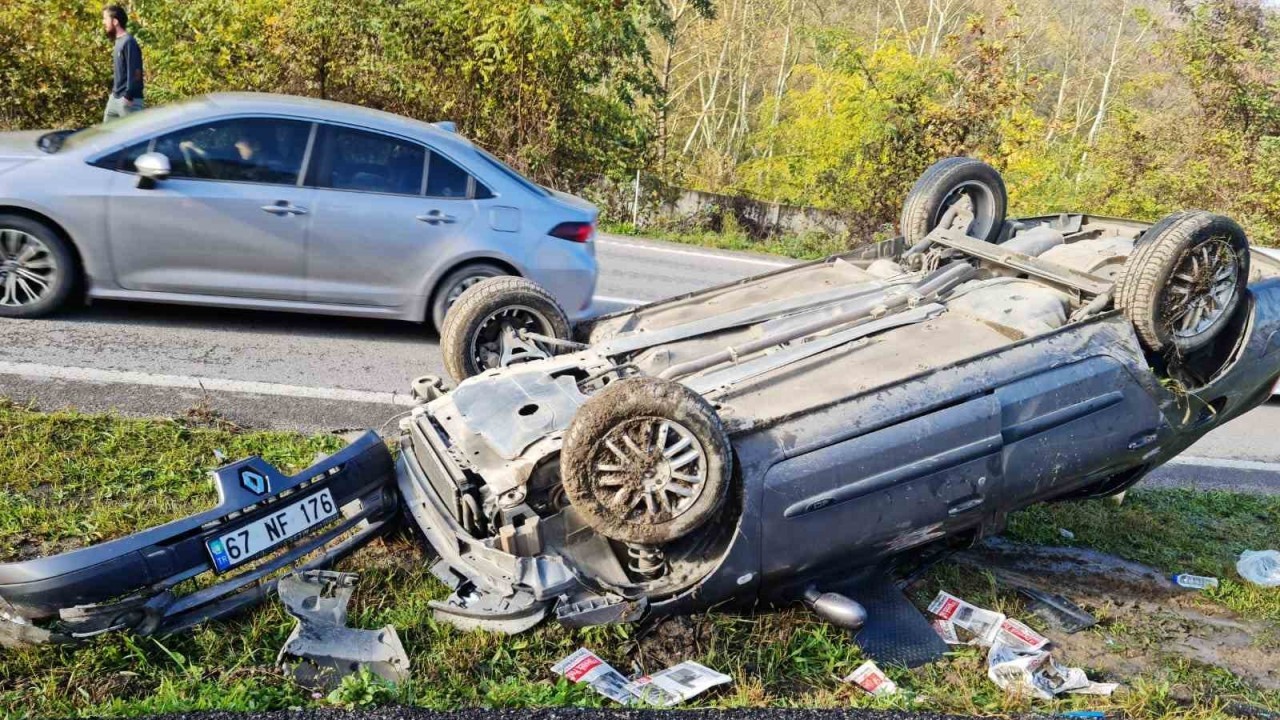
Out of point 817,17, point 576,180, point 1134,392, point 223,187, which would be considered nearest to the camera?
point 1134,392

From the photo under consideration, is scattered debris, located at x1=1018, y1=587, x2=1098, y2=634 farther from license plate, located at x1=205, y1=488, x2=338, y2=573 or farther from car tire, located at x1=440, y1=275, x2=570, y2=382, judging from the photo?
license plate, located at x1=205, y1=488, x2=338, y2=573

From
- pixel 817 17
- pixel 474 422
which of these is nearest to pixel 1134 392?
pixel 474 422

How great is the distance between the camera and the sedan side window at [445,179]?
7113 mm

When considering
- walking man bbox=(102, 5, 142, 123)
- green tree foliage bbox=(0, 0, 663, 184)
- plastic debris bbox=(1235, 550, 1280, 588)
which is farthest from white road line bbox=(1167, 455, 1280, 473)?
green tree foliage bbox=(0, 0, 663, 184)

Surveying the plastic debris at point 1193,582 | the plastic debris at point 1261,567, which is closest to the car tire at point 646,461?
the plastic debris at point 1193,582

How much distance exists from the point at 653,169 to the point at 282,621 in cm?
1364

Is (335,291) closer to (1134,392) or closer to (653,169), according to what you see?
(1134,392)

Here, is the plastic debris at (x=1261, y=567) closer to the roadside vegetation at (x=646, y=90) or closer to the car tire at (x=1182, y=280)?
the car tire at (x=1182, y=280)

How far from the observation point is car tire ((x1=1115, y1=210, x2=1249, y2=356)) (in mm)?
4523

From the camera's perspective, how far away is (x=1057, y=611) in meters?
4.63

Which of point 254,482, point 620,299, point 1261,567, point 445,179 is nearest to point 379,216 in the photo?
point 445,179

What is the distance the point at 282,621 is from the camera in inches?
148

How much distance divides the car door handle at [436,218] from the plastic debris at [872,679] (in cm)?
443

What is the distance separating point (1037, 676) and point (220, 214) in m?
5.52
